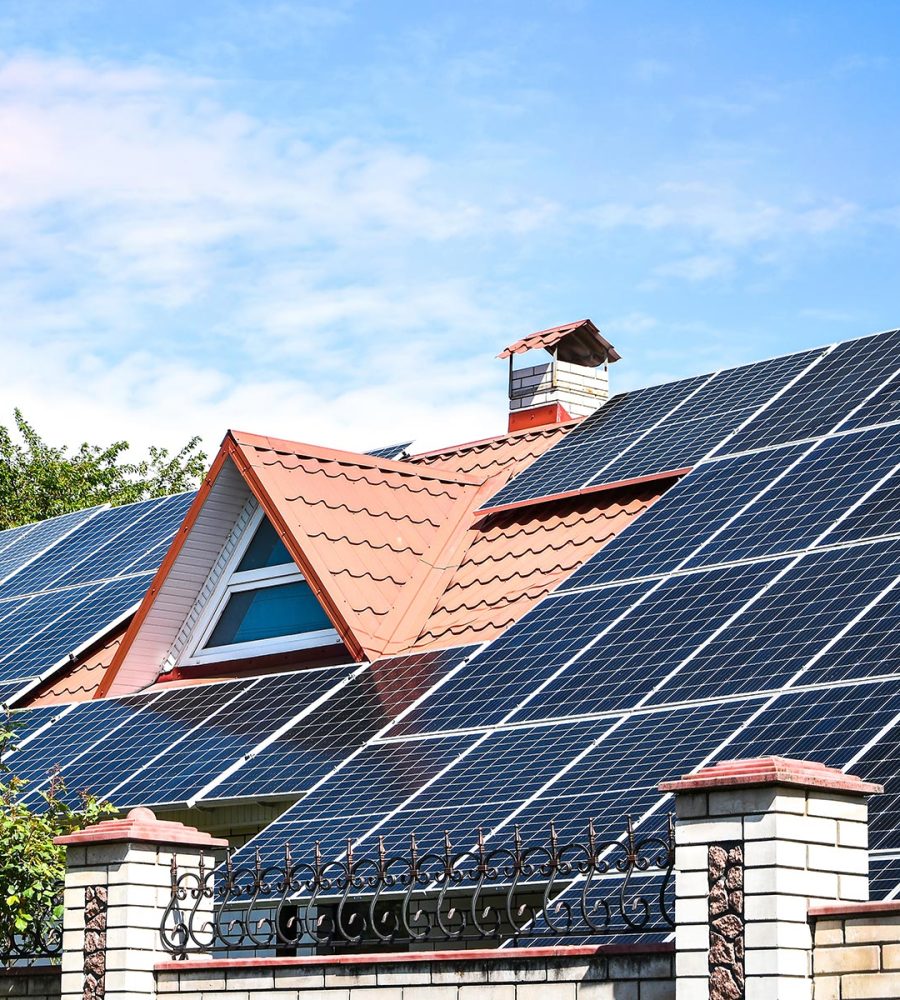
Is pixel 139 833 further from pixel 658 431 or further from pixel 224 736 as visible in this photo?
pixel 658 431

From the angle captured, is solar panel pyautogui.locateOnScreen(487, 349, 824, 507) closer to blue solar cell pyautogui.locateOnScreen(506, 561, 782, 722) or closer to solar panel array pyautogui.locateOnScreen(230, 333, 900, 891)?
solar panel array pyautogui.locateOnScreen(230, 333, 900, 891)

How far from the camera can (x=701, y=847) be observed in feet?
37.3

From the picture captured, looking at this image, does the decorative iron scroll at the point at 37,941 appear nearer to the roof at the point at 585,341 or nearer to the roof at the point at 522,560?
the roof at the point at 522,560

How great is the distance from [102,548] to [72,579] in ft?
3.46

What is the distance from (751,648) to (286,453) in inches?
334

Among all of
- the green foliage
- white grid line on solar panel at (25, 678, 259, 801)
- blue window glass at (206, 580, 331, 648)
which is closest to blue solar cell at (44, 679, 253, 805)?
white grid line on solar panel at (25, 678, 259, 801)

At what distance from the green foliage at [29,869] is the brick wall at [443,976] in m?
2.24

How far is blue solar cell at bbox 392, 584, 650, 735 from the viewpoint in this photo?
58.1 feet

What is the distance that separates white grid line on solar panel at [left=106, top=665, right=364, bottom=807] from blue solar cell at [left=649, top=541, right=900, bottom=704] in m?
5.07

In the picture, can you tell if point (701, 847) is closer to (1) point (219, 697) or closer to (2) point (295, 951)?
(2) point (295, 951)

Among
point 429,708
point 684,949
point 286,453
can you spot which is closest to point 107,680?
point 286,453

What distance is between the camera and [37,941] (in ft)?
52.4

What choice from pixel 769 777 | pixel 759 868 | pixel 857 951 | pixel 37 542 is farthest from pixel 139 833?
pixel 37 542

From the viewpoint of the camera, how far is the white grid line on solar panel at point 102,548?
28234 mm
